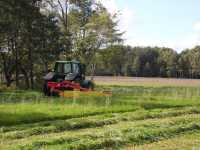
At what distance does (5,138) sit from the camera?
47.2ft

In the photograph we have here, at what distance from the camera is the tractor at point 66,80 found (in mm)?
31167

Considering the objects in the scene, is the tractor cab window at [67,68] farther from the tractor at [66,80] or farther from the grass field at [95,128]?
the grass field at [95,128]

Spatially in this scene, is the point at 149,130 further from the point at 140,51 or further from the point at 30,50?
the point at 140,51

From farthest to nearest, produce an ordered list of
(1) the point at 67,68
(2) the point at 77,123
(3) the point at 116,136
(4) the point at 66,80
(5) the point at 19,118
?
(1) the point at 67,68 < (4) the point at 66,80 < (5) the point at 19,118 < (2) the point at 77,123 < (3) the point at 116,136

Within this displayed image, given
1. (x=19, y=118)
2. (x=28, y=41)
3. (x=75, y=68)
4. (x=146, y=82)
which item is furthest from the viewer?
(x=146, y=82)

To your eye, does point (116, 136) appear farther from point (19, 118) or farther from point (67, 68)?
point (67, 68)

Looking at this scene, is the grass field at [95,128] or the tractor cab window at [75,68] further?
the tractor cab window at [75,68]

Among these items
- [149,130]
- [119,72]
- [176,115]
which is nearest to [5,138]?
[149,130]

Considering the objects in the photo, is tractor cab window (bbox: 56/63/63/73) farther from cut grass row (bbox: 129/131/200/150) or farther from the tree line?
cut grass row (bbox: 129/131/200/150)

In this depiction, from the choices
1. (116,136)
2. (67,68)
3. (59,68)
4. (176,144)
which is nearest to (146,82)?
(59,68)

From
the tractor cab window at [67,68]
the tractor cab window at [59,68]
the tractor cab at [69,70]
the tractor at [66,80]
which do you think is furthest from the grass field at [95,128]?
the tractor cab window at [59,68]

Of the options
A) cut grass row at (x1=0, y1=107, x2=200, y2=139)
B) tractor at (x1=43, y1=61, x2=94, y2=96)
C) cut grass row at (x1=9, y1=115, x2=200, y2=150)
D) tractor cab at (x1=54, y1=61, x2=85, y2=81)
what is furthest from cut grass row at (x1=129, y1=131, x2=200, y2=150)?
tractor cab at (x1=54, y1=61, x2=85, y2=81)

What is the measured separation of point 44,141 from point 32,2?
28706 millimetres

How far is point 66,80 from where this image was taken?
31.8m
